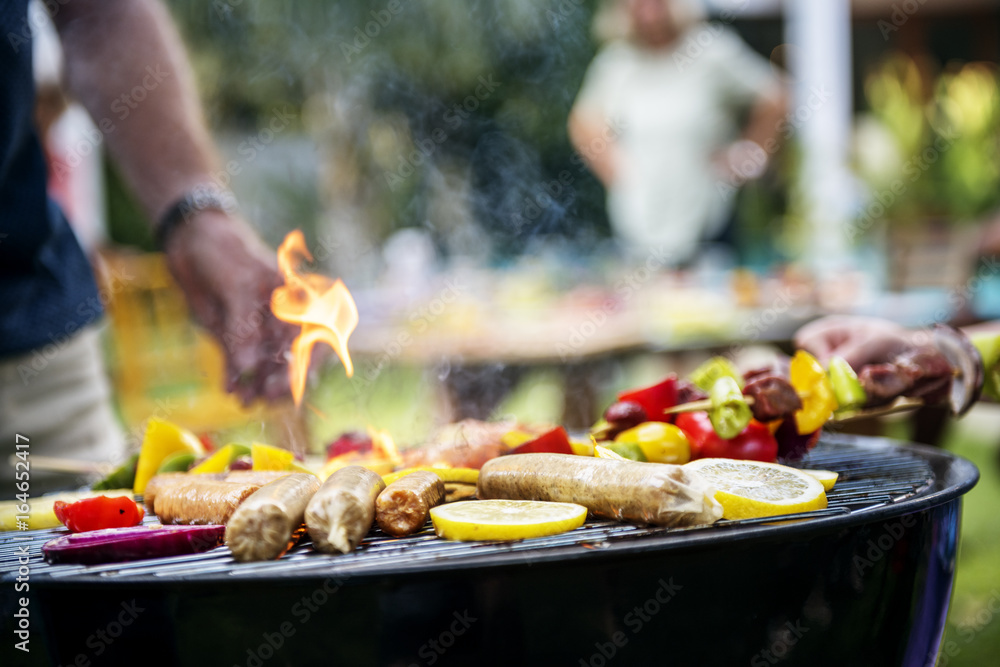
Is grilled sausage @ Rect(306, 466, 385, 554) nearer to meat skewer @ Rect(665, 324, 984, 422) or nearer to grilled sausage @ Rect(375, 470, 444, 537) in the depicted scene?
grilled sausage @ Rect(375, 470, 444, 537)

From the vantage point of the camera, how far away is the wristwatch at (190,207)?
2.65 m

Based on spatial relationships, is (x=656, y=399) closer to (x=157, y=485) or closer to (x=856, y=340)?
(x=856, y=340)

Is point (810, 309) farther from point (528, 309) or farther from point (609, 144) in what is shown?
point (609, 144)

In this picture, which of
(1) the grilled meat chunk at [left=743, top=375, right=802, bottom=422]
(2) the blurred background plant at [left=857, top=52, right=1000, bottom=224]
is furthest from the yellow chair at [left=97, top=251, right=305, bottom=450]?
(2) the blurred background plant at [left=857, top=52, right=1000, bottom=224]

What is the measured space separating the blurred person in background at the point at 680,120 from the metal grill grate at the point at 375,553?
661 centimetres

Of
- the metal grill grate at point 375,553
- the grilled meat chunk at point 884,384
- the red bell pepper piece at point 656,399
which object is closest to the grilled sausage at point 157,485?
the metal grill grate at point 375,553

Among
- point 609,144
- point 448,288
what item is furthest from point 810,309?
point 609,144

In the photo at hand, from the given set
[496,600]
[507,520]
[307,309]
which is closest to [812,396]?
[507,520]

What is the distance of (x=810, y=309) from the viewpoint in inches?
243

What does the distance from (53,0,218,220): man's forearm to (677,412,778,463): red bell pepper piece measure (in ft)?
5.94

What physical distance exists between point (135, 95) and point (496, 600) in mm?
2231

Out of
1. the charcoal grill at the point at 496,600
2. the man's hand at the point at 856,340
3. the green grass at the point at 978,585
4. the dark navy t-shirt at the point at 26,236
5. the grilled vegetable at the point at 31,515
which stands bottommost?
the green grass at the point at 978,585

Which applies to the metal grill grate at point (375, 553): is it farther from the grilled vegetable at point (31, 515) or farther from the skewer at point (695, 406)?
the skewer at point (695, 406)

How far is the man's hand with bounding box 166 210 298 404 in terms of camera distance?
2.55 metres
